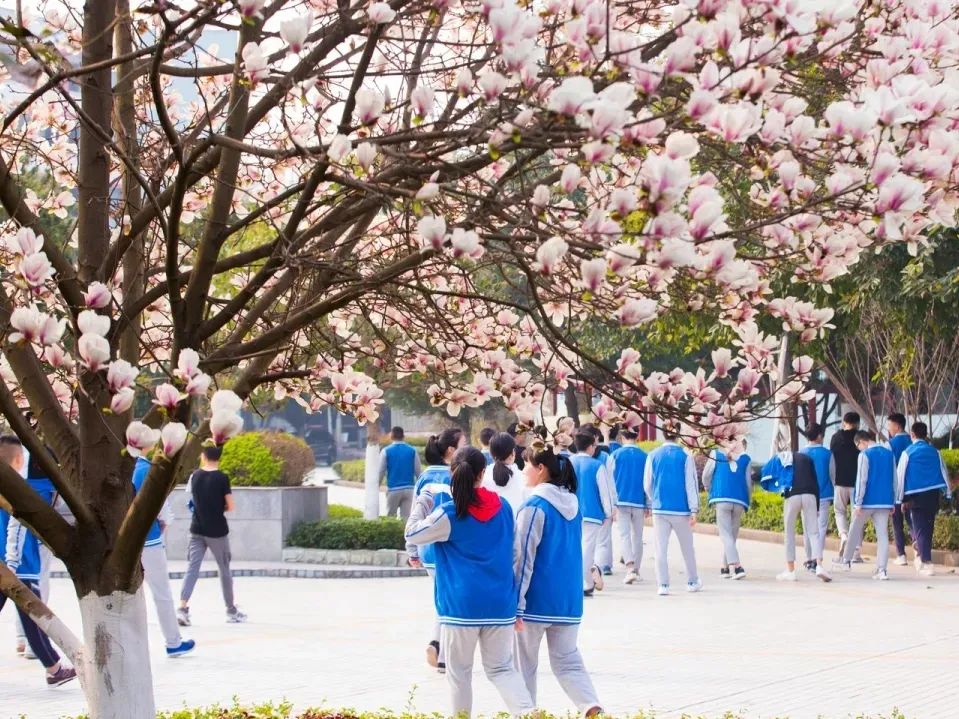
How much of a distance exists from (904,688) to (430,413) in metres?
36.8

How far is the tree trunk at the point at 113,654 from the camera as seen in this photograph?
5105 millimetres

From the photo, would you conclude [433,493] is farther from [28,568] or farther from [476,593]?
[28,568]

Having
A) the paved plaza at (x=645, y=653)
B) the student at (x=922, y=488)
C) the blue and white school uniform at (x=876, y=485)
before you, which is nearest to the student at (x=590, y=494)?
the paved plaza at (x=645, y=653)

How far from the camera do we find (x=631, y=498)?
16312 millimetres

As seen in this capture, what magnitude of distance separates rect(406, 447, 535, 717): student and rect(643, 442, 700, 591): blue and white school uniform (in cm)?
789

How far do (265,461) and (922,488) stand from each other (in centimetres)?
904

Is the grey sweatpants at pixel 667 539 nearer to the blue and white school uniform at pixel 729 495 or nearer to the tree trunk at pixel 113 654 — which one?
the blue and white school uniform at pixel 729 495

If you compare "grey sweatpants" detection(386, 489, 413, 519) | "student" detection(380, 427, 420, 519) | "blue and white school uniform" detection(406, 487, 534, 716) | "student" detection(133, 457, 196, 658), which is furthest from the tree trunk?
"grey sweatpants" detection(386, 489, 413, 519)

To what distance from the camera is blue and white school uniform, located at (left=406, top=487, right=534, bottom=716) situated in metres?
7.15

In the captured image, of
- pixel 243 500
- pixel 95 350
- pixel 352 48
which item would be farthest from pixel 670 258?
pixel 243 500

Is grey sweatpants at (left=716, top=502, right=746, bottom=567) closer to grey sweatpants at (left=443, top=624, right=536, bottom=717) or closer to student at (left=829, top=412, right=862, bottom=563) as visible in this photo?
student at (left=829, top=412, right=862, bottom=563)

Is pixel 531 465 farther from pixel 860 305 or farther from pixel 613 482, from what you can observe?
pixel 860 305

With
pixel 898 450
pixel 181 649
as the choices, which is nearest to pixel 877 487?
pixel 898 450

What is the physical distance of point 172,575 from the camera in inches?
705
